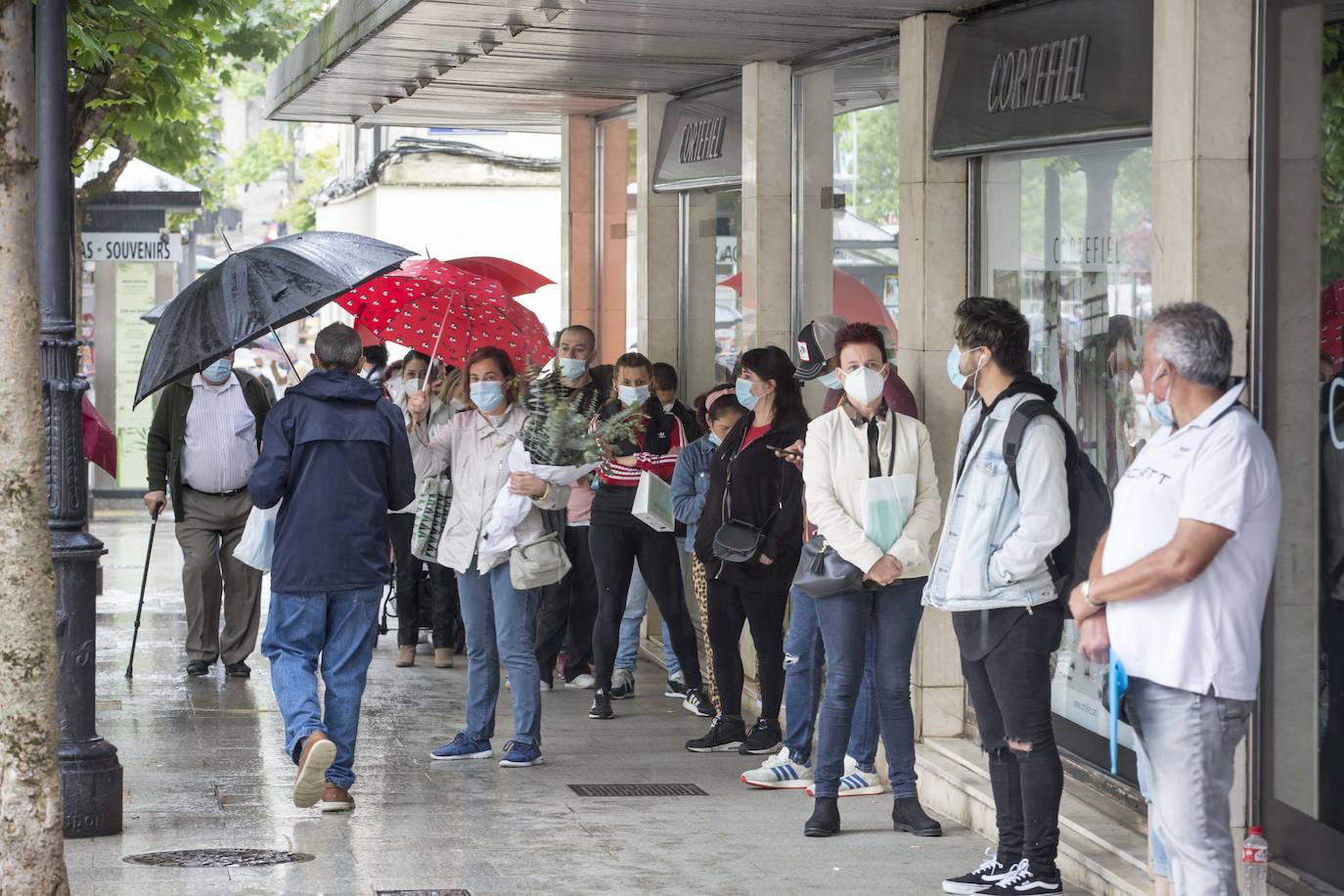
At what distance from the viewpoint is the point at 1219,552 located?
16.7 feet

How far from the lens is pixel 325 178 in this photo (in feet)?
181

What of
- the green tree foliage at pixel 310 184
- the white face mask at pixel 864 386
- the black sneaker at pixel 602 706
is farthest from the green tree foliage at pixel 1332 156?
the green tree foliage at pixel 310 184

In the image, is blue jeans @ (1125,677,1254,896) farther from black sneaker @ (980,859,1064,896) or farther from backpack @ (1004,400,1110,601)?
black sneaker @ (980,859,1064,896)

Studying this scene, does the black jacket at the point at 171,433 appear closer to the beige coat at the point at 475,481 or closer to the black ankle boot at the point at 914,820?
the beige coat at the point at 475,481

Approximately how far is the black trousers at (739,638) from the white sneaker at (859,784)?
0.80 metres

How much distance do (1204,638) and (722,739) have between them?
504cm

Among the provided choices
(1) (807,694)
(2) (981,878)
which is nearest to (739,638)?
(1) (807,694)

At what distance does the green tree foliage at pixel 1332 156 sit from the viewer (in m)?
6.32

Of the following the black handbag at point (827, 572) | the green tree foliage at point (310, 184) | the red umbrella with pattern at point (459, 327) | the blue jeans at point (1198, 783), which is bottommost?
the blue jeans at point (1198, 783)

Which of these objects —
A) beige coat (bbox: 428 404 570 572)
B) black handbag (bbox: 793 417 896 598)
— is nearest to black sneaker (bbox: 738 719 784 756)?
beige coat (bbox: 428 404 570 572)

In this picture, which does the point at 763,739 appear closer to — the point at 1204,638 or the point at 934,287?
the point at 934,287

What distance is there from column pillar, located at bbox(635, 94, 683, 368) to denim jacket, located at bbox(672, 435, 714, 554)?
3531 mm

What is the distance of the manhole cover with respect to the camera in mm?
7301

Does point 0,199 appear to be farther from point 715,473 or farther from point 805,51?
Result: point 805,51
